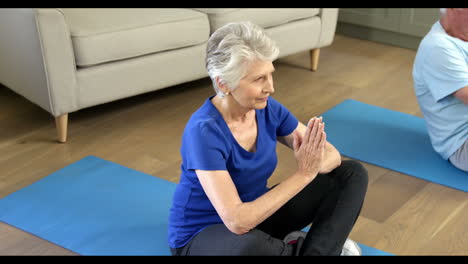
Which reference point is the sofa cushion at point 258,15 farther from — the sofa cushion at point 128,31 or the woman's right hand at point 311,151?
the woman's right hand at point 311,151

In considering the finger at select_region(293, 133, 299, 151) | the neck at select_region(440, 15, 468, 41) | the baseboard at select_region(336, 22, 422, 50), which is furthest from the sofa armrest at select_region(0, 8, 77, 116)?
the baseboard at select_region(336, 22, 422, 50)

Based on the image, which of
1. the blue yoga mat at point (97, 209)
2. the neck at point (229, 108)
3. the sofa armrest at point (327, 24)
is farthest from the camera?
the sofa armrest at point (327, 24)

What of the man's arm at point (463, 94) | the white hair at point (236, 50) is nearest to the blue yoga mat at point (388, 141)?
the man's arm at point (463, 94)

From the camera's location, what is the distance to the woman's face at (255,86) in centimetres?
179

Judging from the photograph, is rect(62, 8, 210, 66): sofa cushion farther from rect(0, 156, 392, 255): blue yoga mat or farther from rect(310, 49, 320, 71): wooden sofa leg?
rect(310, 49, 320, 71): wooden sofa leg

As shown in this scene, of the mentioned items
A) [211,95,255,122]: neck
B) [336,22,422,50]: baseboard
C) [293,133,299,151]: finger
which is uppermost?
[211,95,255,122]: neck

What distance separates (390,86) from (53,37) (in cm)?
204

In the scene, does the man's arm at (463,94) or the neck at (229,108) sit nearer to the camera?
the neck at (229,108)

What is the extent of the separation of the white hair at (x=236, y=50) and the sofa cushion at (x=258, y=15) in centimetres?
176


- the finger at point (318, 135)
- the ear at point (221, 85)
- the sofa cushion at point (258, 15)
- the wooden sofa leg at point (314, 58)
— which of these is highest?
the ear at point (221, 85)

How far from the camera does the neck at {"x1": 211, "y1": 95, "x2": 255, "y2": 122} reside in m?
1.88

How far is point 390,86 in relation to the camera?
154 inches

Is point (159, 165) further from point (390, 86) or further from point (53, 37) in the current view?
point (390, 86)
